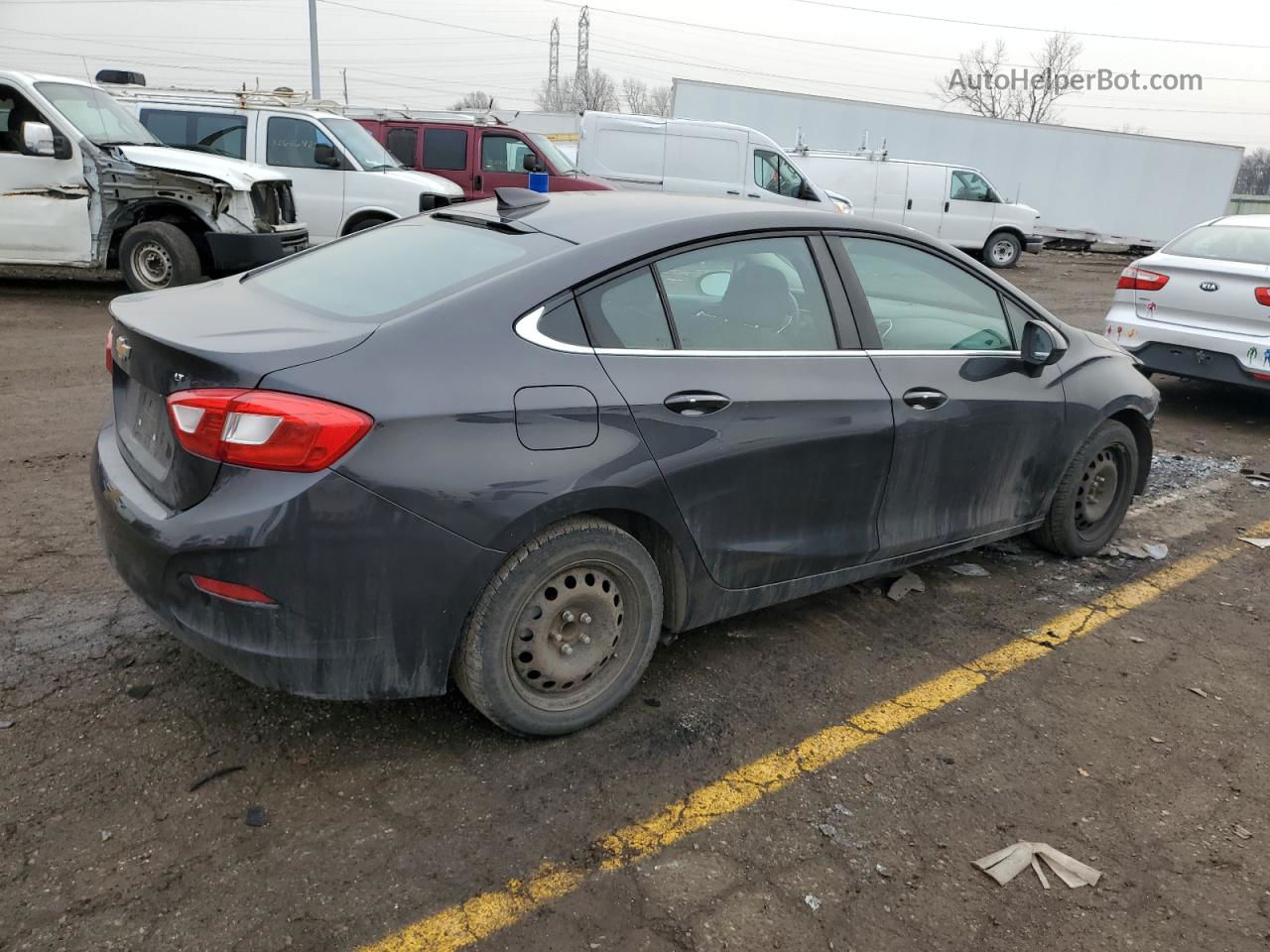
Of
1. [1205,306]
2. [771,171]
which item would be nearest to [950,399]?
[1205,306]

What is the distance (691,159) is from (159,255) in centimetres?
867

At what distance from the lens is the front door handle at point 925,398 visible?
3543mm

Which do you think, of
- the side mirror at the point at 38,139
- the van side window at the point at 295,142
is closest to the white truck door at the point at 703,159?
A: the van side window at the point at 295,142

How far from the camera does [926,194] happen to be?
66.5 ft

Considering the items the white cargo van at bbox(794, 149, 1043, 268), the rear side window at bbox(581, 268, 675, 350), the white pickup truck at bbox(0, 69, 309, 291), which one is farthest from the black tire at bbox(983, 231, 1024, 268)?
the rear side window at bbox(581, 268, 675, 350)

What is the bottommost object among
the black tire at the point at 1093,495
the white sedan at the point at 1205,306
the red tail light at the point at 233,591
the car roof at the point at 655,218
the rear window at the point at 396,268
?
the black tire at the point at 1093,495

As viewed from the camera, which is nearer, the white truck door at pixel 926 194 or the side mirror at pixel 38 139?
the side mirror at pixel 38 139

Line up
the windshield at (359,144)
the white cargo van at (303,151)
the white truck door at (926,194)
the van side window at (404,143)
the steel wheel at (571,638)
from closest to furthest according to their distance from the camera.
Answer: the steel wheel at (571,638) < the white cargo van at (303,151) < the windshield at (359,144) < the van side window at (404,143) < the white truck door at (926,194)

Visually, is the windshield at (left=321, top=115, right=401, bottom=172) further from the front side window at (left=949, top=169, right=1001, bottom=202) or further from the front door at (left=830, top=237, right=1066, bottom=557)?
the front side window at (left=949, top=169, right=1001, bottom=202)

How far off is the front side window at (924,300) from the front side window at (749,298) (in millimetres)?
239

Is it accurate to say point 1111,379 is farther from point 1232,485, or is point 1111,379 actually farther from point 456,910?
point 456,910

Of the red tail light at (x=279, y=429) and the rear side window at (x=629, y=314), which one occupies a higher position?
the rear side window at (x=629, y=314)

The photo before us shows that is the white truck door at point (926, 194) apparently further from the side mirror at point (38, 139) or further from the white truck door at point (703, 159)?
the side mirror at point (38, 139)

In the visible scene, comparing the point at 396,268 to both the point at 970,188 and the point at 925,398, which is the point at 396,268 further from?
the point at 970,188
